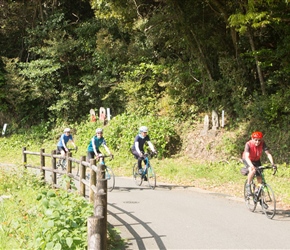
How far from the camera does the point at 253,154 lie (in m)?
10.4

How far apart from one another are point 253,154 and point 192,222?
2.38 meters

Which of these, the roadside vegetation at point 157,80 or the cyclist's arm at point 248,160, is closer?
the cyclist's arm at point 248,160

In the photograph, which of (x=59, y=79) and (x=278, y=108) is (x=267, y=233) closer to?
(x=278, y=108)

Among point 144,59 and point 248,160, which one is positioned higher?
point 144,59

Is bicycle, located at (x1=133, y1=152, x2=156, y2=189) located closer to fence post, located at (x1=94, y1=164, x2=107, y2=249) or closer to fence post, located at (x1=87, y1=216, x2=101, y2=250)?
fence post, located at (x1=94, y1=164, x2=107, y2=249)

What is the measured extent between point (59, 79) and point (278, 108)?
55.4ft

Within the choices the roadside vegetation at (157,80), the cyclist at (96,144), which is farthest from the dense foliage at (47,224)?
the cyclist at (96,144)

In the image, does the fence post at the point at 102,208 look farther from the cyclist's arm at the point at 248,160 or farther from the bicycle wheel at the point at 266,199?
the bicycle wheel at the point at 266,199

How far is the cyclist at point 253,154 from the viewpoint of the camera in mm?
10042

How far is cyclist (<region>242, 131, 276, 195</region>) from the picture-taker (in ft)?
32.9

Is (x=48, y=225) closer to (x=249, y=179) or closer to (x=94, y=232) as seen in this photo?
(x=94, y=232)

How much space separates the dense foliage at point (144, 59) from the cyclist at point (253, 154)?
528 centimetres

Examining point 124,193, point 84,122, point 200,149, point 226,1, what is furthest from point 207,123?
point 84,122

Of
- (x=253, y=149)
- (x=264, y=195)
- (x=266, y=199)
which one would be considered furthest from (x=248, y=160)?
(x=266, y=199)
